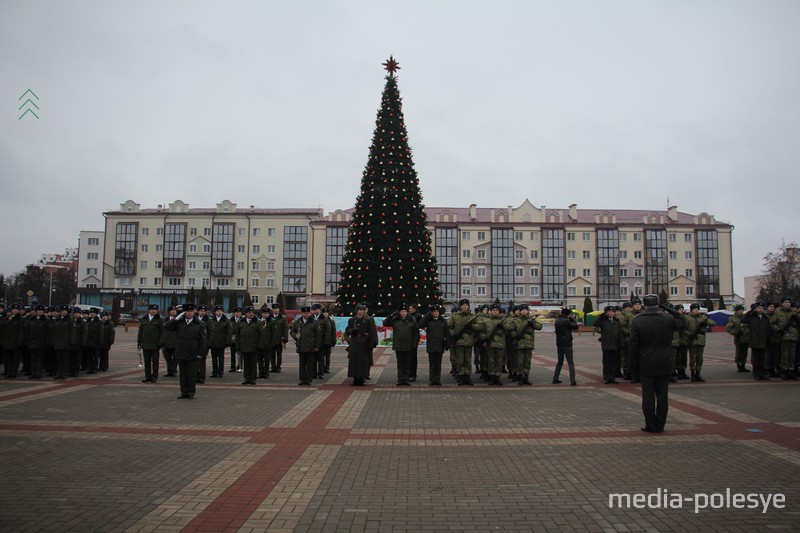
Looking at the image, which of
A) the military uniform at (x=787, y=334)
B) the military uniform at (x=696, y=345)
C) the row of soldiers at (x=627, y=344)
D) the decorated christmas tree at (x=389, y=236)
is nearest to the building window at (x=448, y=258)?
the decorated christmas tree at (x=389, y=236)

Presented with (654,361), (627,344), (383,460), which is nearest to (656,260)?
(627,344)

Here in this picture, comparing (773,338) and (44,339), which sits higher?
(773,338)

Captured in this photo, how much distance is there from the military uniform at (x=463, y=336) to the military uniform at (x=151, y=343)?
8094 millimetres

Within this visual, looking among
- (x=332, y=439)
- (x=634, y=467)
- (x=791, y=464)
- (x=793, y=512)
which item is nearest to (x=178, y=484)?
(x=332, y=439)

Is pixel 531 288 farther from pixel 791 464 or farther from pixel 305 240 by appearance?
pixel 791 464

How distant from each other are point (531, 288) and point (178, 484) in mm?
78919

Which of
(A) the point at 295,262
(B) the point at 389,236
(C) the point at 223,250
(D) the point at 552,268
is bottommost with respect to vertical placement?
→ (B) the point at 389,236

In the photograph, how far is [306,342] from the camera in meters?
13.6

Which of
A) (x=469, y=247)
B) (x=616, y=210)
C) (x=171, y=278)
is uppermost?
(x=616, y=210)

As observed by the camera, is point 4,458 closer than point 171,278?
Yes

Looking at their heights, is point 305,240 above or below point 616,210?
below

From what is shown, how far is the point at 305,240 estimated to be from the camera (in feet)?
271

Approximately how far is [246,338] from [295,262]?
69.6 meters

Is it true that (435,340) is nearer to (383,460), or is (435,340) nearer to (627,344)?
(627,344)
